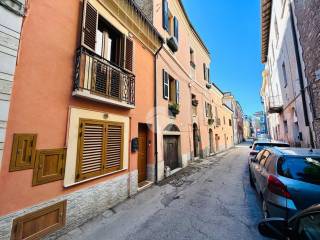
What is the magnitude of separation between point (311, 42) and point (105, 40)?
7.65 metres

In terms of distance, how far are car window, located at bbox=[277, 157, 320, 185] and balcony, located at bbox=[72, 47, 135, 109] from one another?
4296 mm

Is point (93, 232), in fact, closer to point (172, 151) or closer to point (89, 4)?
point (89, 4)

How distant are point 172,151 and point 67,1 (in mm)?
7653

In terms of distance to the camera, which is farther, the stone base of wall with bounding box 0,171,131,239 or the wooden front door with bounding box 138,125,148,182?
the wooden front door with bounding box 138,125,148,182

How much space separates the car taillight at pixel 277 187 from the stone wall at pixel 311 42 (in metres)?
5.29

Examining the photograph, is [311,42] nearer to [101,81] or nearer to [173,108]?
[173,108]

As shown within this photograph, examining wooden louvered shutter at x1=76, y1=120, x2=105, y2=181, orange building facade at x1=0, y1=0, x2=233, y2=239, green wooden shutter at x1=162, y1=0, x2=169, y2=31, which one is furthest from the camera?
green wooden shutter at x1=162, y1=0, x2=169, y2=31

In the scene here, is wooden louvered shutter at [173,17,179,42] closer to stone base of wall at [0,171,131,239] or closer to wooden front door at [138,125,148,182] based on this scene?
wooden front door at [138,125,148,182]

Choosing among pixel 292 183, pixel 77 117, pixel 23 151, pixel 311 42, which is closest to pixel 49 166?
pixel 23 151

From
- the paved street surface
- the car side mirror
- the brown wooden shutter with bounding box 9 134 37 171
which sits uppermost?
the brown wooden shutter with bounding box 9 134 37 171

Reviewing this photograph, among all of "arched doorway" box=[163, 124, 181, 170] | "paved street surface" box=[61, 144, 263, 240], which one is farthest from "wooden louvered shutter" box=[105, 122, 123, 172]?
"arched doorway" box=[163, 124, 181, 170]

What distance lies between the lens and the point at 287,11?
8711 millimetres

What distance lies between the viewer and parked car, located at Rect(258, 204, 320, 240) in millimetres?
1409

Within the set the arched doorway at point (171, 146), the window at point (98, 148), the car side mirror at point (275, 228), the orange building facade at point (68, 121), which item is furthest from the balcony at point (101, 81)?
the car side mirror at point (275, 228)
